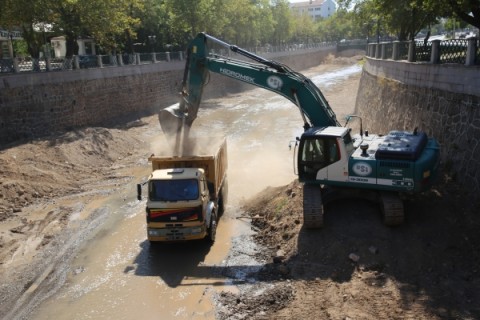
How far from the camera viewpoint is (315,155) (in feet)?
41.2

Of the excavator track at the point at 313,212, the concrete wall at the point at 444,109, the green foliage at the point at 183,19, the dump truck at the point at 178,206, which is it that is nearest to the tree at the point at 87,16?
the green foliage at the point at 183,19

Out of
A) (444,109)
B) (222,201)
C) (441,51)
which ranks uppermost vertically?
(441,51)

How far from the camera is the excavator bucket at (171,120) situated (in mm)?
14117

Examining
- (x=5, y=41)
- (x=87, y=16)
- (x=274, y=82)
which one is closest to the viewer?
(x=274, y=82)

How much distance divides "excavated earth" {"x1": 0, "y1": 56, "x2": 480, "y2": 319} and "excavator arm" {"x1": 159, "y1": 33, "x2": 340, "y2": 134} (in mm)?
2761

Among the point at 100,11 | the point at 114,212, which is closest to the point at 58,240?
the point at 114,212

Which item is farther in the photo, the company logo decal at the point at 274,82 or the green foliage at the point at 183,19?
the green foliage at the point at 183,19

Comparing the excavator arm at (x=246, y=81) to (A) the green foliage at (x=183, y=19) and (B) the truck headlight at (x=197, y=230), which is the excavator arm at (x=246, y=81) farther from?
(A) the green foliage at (x=183, y=19)

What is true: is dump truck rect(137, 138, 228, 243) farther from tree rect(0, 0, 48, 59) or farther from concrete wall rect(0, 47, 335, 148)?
tree rect(0, 0, 48, 59)

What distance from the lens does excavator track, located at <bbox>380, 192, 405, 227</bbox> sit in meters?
11.6

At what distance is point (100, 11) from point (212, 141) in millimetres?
17431

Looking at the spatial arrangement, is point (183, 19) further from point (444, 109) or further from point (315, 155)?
point (315, 155)

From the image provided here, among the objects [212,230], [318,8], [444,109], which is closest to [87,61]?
[212,230]

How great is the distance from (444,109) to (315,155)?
5344mm
